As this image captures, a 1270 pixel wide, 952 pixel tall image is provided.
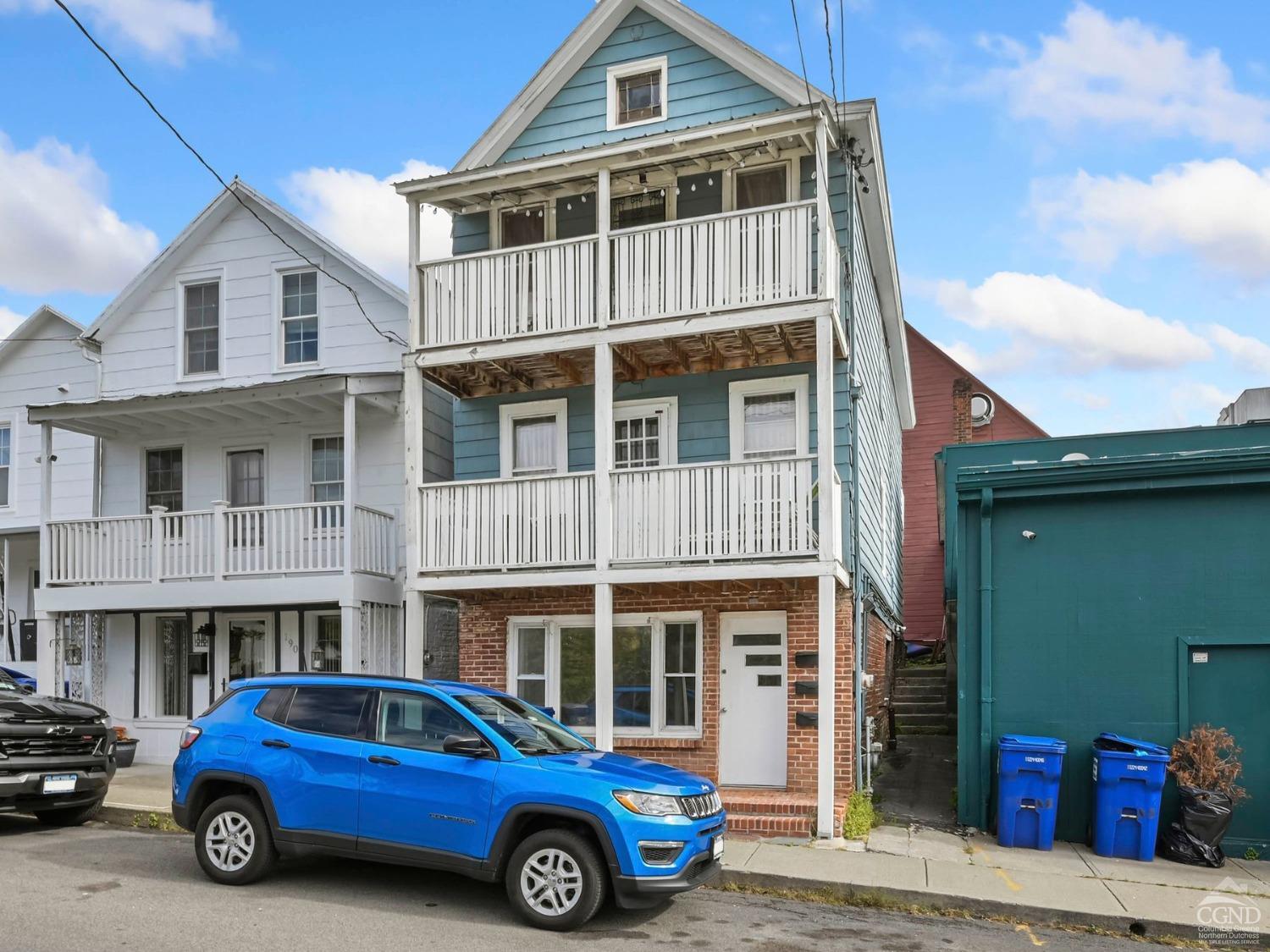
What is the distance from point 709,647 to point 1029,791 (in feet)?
12.6

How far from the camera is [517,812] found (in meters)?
7.22

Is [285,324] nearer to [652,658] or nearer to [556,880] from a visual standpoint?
[652,658]

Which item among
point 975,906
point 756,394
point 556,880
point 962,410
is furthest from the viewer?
point 962,410

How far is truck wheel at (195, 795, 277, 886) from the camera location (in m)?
7.96

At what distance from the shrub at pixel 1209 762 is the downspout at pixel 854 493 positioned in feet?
10.8

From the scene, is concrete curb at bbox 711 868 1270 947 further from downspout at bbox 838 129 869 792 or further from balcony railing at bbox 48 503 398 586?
balcony railing at bbox 48 503 398 586

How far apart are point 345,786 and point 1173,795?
7678mm

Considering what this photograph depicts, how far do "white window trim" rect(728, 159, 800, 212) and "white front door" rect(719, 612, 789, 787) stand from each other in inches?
195

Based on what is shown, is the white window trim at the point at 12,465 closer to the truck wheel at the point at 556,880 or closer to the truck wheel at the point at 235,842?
the truck wheel at the point at 235,842

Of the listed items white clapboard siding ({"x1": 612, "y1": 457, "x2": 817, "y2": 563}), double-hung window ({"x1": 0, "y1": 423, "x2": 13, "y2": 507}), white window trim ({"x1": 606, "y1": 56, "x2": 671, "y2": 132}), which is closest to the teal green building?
white clapboard siding ({"x1": 612, "y1": 457, "x2": 817, "y2": 563})

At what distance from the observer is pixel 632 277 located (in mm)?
12344

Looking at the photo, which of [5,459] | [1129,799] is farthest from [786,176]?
[5,459]

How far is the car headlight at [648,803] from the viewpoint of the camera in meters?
7.12

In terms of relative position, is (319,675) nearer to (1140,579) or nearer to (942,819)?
(942,819)
